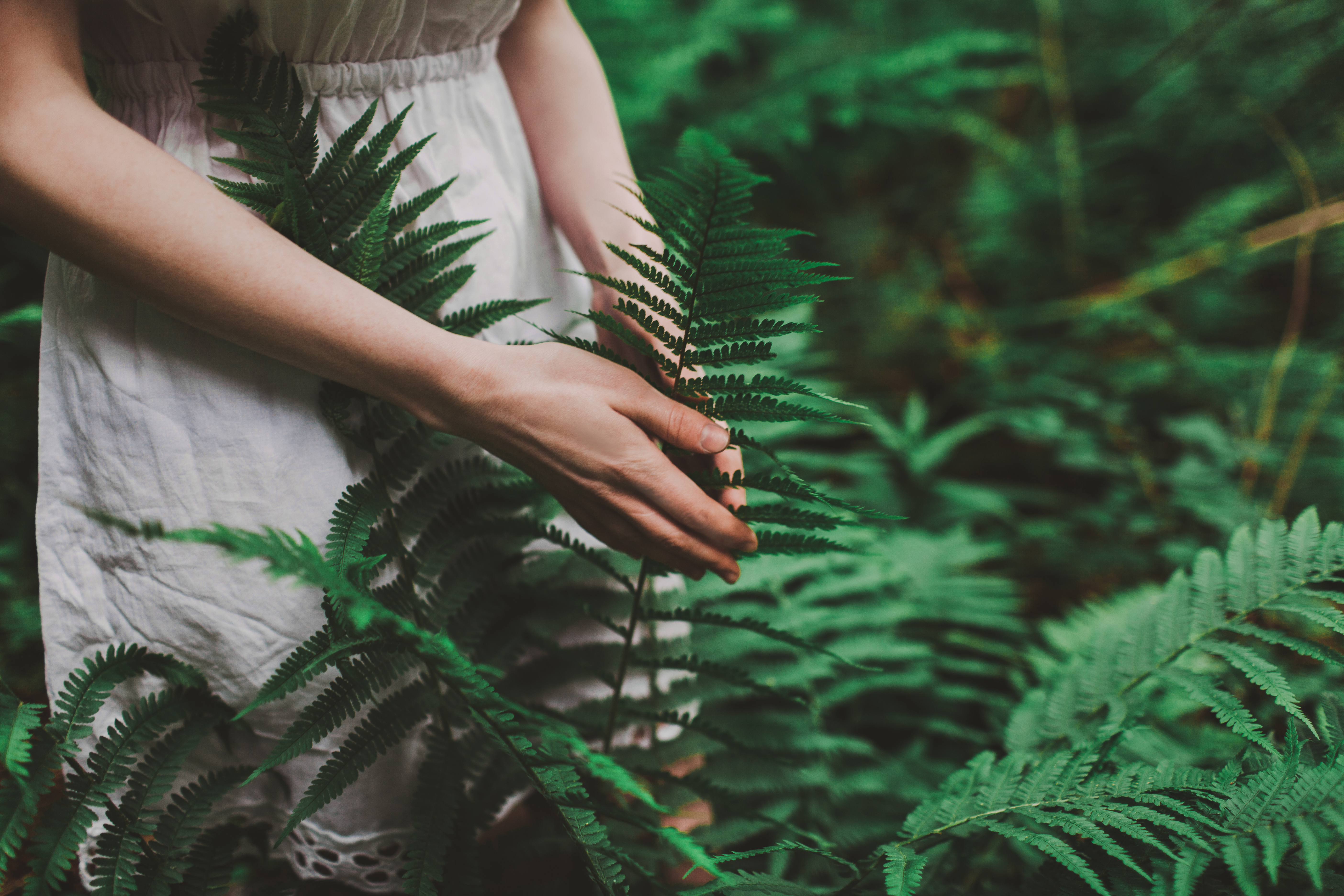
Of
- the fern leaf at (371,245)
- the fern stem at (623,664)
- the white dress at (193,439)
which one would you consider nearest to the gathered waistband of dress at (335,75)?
the white dress at (193,439)

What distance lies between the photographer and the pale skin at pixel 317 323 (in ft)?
1.60

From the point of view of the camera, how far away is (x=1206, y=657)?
1.12 m

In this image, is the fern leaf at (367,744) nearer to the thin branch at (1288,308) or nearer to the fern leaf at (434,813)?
the fern leaf at (434,813)

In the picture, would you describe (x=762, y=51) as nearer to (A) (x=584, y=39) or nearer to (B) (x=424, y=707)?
(A) (x=584, y=39)

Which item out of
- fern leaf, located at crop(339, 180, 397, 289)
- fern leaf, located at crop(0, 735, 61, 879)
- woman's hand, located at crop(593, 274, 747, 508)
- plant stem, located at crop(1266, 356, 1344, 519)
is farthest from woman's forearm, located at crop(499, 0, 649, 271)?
plant stem, located at crop(1266, 356, 1344, 519)

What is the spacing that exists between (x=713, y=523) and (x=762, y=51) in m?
2.33

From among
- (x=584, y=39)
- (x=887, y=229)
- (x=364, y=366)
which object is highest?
(x=887, y=229)

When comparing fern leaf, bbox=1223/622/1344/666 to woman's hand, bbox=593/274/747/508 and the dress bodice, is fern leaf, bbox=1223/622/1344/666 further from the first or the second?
the dress bodice

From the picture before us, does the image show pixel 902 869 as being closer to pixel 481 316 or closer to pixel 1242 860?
pixel 1242 860

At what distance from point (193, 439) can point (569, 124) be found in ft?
1.82

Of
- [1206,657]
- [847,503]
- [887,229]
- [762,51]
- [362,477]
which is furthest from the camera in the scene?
[762,51]

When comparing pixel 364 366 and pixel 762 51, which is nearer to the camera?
pixel 364 366

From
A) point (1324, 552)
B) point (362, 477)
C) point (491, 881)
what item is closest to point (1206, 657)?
point (1324, 552)

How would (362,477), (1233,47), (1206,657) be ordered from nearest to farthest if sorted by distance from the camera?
1. (362,477)
2. (1206,657)
3. (1233,47)
